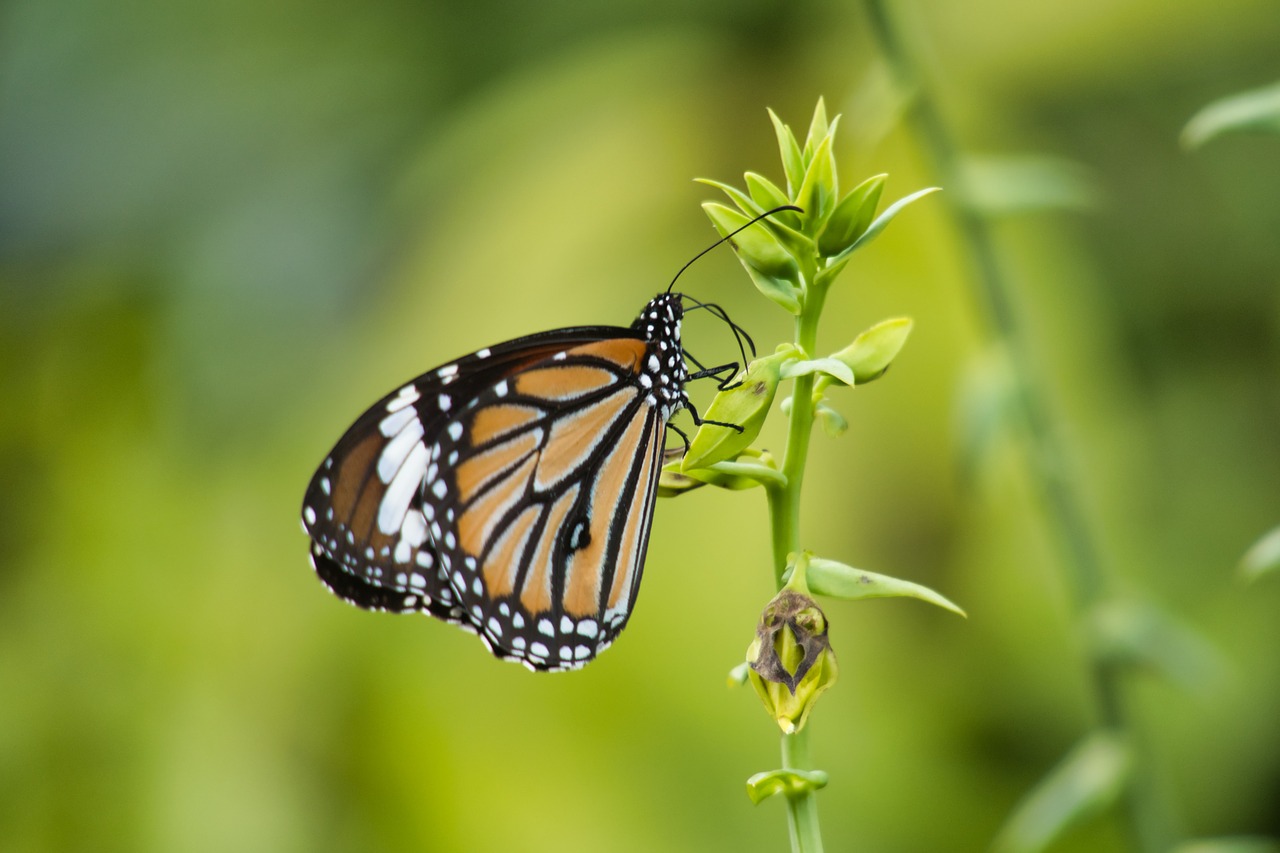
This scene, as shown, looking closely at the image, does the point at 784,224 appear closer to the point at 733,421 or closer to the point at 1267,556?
the point at 733,421

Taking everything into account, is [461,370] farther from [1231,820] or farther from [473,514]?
[1231,820]

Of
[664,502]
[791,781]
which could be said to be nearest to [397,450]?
[791,781]

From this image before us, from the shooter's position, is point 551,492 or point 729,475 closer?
point 729,475

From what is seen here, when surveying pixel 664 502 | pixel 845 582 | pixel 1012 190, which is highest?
pixel 664 502

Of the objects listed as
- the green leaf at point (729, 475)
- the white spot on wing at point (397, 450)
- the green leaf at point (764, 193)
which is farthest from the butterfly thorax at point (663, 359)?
the green leaf at point (764, 193)

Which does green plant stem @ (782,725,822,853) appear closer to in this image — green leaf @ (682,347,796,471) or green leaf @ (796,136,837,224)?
green leaf @ (682,347,796,471)

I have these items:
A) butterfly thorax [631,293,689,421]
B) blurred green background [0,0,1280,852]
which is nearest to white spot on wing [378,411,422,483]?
butterfly thorax [631,293,689,421]

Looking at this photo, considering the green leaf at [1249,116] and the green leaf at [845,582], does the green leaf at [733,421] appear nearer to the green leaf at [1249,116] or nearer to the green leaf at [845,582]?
the green leaf at [845,582]
